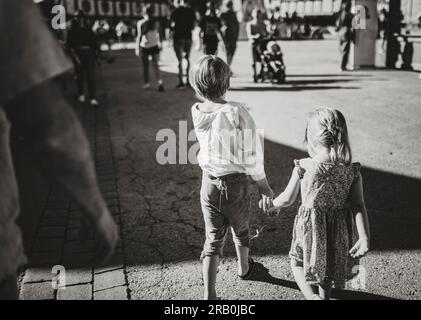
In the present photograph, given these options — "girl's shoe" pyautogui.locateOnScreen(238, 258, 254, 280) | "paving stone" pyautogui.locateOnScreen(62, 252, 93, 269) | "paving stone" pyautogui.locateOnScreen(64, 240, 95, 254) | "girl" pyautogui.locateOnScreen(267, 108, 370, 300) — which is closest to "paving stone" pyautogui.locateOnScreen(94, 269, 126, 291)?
"paving stone" pyautogui.locateOnScreen(62, 252, 93, 269)

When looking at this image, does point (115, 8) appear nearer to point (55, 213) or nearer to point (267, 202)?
point (55, 213)

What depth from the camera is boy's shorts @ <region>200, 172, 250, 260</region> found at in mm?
2725

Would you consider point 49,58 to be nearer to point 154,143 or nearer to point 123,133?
point 154,143

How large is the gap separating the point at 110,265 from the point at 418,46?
12098 millimetres

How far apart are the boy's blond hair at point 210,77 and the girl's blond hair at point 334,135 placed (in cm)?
58

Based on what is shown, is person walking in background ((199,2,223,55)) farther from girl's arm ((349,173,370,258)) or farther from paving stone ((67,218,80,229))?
girl's arm ((349,173,370,258))

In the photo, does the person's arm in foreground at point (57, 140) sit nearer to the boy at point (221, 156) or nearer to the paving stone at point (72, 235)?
the boy at point (221, 156)

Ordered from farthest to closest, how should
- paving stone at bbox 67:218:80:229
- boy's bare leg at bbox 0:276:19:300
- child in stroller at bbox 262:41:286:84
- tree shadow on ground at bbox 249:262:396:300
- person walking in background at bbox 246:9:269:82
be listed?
1. person walking in background at bbox 246:9:269:82
2. child in stroller at bbox 262:41:286:84
3. paving stone at bbox 67:218:80:229
4. tree shadow on ground at bbox 249:262:396:300
5. boy's bare leg at bbox 0:276:19:300

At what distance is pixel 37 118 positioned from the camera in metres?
1.18

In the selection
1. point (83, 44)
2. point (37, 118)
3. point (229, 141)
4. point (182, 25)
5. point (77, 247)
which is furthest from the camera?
point (182, 25)

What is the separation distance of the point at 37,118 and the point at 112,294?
2.12 m

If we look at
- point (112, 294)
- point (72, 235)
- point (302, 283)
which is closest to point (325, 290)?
point (302, 283)

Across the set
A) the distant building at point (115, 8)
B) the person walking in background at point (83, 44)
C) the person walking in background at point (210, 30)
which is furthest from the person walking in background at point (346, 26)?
the distant building at point (115, 8)

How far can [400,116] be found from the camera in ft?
25.3
